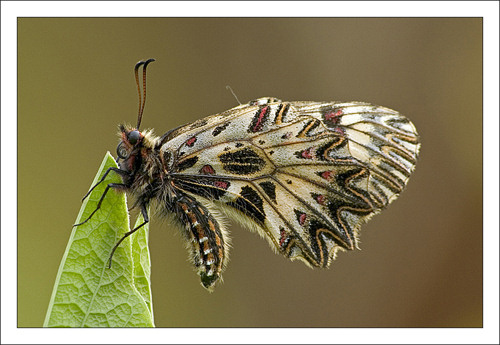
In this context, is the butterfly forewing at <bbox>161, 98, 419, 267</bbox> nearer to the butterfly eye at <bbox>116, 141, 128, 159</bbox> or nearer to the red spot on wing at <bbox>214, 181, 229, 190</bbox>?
the red spot on wing at <bbox>214, 181, 229, 190</bbox>

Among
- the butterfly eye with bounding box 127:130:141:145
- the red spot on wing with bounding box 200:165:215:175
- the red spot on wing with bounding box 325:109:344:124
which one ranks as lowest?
the red spot on wing with bounding box 200:165:215:175

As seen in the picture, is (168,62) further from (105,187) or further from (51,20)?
(105,187)

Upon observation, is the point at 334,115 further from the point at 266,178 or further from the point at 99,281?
the point at 99,281

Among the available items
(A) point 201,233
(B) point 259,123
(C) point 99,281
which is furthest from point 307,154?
(C) point 99,281

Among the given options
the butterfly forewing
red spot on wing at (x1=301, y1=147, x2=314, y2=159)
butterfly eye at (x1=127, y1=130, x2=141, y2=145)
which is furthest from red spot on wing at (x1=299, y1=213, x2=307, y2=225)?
butterfly eye at (x1=127, y1=130, x2=141, y2=145)

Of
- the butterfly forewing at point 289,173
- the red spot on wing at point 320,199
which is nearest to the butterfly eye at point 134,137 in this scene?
the butterfly forewing at point 289,173

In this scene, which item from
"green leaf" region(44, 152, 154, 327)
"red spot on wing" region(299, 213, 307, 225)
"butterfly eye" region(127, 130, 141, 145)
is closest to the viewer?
"green leaf" region(44, 152, 154, 327)

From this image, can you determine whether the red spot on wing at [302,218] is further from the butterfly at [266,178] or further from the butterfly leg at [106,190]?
the butterfly leg at [106,190]
